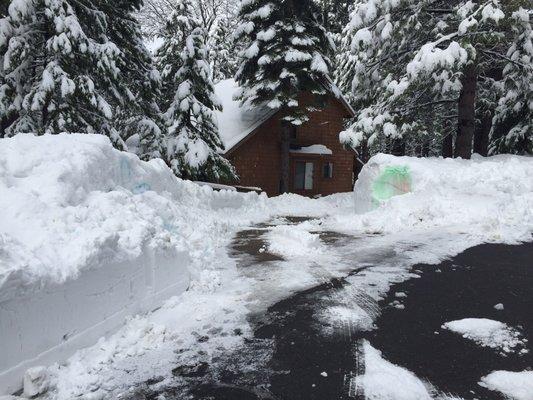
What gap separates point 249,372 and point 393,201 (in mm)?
7957

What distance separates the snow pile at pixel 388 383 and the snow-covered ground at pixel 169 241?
0.93 m

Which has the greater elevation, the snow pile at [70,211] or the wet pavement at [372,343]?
the snow pile at [70,211]

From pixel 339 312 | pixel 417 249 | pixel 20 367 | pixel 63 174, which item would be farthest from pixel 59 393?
pixel 417 249

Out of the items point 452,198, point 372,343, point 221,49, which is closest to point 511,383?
point 372,343

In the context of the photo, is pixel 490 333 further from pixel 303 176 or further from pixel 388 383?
pixel 303 176

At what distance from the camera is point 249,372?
11.6 ft

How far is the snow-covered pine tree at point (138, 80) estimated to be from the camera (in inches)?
607

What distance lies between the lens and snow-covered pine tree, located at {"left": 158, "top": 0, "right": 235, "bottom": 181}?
1598 cm

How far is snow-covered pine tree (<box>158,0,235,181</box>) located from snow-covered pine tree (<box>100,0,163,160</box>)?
684 mm

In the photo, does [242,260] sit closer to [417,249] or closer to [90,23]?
[417,249]

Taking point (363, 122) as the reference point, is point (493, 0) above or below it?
above

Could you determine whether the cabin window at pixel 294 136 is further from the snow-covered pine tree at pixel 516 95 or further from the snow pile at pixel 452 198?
the snow pile at pixel 452 198

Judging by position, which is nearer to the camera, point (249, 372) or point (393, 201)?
point (249, 372)

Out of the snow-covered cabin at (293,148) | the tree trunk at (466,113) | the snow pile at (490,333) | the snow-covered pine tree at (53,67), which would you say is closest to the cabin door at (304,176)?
the snow-covered cabin at (293,148)
